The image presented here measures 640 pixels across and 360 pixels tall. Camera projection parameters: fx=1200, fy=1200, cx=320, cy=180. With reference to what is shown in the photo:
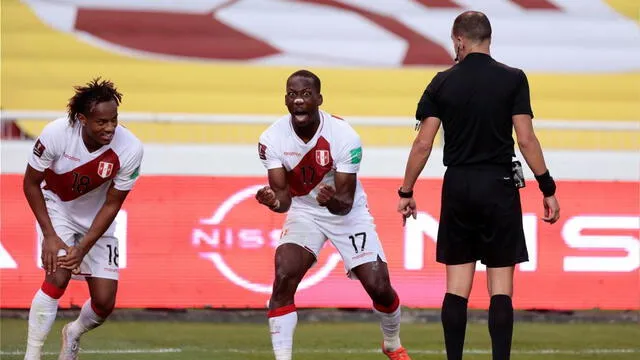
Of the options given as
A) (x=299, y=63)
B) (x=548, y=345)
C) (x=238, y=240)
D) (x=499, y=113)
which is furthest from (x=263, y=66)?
(x=499, y=113)

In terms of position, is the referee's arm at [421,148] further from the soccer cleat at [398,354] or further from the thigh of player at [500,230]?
the soccer cleat at [398,354]

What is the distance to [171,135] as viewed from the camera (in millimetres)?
13336

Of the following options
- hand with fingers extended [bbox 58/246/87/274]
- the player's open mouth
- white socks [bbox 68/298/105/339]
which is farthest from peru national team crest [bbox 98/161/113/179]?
the player's open mouth

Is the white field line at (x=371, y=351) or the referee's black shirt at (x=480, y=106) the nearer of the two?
the referee's black shirt at (x=480, y=106)

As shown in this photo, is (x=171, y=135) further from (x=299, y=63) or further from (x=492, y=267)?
(x=492, y=267)

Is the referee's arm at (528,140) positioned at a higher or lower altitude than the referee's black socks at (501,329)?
higher

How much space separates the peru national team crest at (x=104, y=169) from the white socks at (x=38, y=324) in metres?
0.85

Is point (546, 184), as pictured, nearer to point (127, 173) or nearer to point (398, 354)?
point (398, 354)

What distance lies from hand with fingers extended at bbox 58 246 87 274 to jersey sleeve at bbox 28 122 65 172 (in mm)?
548

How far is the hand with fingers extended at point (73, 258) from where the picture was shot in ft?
24.8

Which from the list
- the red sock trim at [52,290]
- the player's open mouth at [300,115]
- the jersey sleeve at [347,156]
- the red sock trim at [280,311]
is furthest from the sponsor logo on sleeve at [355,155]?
the red sock trim at [52,290]

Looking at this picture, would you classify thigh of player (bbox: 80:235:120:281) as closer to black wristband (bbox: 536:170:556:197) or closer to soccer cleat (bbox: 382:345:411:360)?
soccer cleat (bbox: 382:345:411:360)

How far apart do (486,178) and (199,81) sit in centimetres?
857

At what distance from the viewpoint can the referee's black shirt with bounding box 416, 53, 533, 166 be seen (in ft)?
22.2
